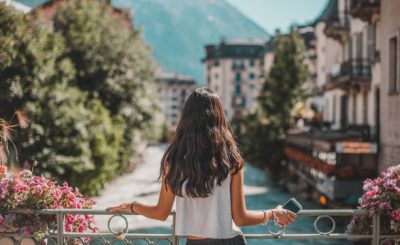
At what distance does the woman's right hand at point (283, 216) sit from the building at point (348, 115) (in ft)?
52.7

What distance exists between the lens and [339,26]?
1369 inches

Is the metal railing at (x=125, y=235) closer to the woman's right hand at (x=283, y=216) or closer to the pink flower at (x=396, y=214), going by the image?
the pink flower at (x=396, y=214)

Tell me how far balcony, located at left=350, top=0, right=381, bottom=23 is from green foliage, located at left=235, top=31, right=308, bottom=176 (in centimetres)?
1694

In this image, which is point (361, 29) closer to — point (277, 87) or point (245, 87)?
point (277, 87)

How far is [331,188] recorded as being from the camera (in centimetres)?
2277

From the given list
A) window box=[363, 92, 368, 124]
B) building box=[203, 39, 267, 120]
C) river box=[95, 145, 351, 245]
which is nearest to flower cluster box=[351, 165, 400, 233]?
river box=[95, 145, 351, 245]

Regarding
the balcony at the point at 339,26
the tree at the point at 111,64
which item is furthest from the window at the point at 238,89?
the balcony at the point at 339,26

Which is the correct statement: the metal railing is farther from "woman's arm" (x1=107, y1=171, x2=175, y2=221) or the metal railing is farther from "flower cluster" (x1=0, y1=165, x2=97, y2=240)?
"woman's arm" (x1=107, y1=171, x2=175, y2=221)

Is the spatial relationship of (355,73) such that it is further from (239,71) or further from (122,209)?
(239,71)

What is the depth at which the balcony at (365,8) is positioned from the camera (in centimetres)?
2481

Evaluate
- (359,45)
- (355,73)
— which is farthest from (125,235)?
(359,45)

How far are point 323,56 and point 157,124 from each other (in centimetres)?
1454

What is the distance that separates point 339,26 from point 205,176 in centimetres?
3191

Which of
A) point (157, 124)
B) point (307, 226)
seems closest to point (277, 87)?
point (157, 124)
